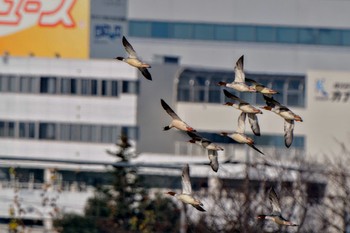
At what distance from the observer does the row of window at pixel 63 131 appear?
63.0m

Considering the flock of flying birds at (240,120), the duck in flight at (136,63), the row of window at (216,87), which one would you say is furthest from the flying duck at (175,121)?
the row of window at (216,87)

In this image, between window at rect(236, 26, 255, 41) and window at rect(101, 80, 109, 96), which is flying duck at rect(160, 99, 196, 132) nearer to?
Result: window at rect(101, 80, 109, 96)

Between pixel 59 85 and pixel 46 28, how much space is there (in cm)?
1004

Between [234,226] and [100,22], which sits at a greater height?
[100,22]

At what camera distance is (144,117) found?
63.8 meters

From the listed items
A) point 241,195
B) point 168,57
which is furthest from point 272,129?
point 241,195

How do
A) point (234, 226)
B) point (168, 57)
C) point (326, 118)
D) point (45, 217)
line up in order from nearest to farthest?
point (234, 226)
point (45, 217)
point (326, 118)
point (168, 57)

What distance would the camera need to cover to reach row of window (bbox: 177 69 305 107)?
60.3 metres

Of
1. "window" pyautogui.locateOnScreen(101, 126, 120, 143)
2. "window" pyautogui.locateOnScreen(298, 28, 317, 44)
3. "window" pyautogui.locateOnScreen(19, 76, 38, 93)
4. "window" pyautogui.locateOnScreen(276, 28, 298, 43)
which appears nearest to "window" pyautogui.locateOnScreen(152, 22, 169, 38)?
"window" pyautogui.locateOnScreen(276, 28, 298, 43)

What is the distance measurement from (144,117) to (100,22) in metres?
Answer: 10.9

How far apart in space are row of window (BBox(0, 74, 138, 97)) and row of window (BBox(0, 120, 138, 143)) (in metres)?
1.33

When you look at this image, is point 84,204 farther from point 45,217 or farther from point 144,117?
point 144,117

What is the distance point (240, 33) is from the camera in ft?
235

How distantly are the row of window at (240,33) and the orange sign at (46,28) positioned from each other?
339 inches
